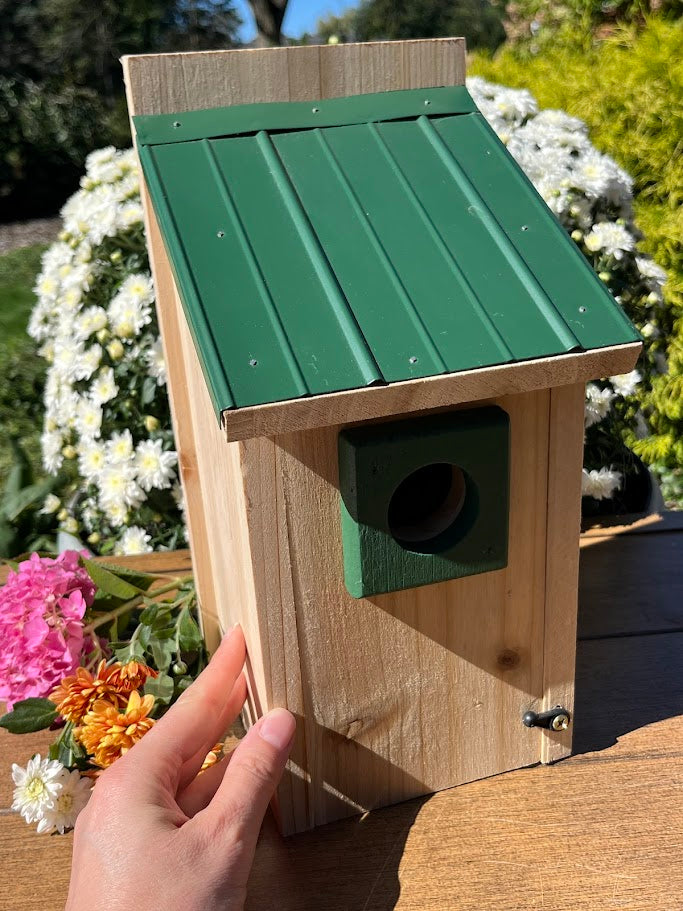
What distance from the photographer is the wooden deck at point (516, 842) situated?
1104 mm

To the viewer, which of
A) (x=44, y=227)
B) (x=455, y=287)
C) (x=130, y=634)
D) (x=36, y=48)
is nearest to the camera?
(x=455, y=287)

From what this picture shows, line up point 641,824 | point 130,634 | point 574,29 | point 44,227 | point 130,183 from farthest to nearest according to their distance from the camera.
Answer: point 44,227 < point 574,29 < point 130,183 < point 130,634 < point 641,824

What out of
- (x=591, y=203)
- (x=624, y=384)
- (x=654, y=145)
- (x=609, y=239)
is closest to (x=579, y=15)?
(x=654, y=145)

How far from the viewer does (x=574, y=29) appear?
447 centimetres

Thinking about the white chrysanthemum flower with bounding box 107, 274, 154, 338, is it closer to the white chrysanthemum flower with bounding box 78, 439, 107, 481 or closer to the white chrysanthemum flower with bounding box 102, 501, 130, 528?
the white chrysanthemum flower with bounding box 78, 439, 107, 481

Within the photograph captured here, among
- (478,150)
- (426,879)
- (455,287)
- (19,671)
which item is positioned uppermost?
(478,150)

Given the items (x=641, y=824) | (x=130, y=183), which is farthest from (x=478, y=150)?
(x=130, y=183)

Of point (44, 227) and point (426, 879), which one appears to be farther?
point (44, 227)

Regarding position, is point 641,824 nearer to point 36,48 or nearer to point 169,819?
point 169,819

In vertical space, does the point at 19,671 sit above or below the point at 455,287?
below

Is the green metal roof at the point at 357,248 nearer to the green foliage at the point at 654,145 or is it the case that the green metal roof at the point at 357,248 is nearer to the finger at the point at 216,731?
the finger at the point at 216,731

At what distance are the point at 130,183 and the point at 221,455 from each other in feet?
5.63

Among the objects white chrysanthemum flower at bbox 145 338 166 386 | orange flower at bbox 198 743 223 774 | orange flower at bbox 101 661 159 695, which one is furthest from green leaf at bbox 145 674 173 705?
white chrysanthemum flower at bbox 145 338 166 386

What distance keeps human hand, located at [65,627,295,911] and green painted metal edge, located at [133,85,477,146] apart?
28.7 inches
